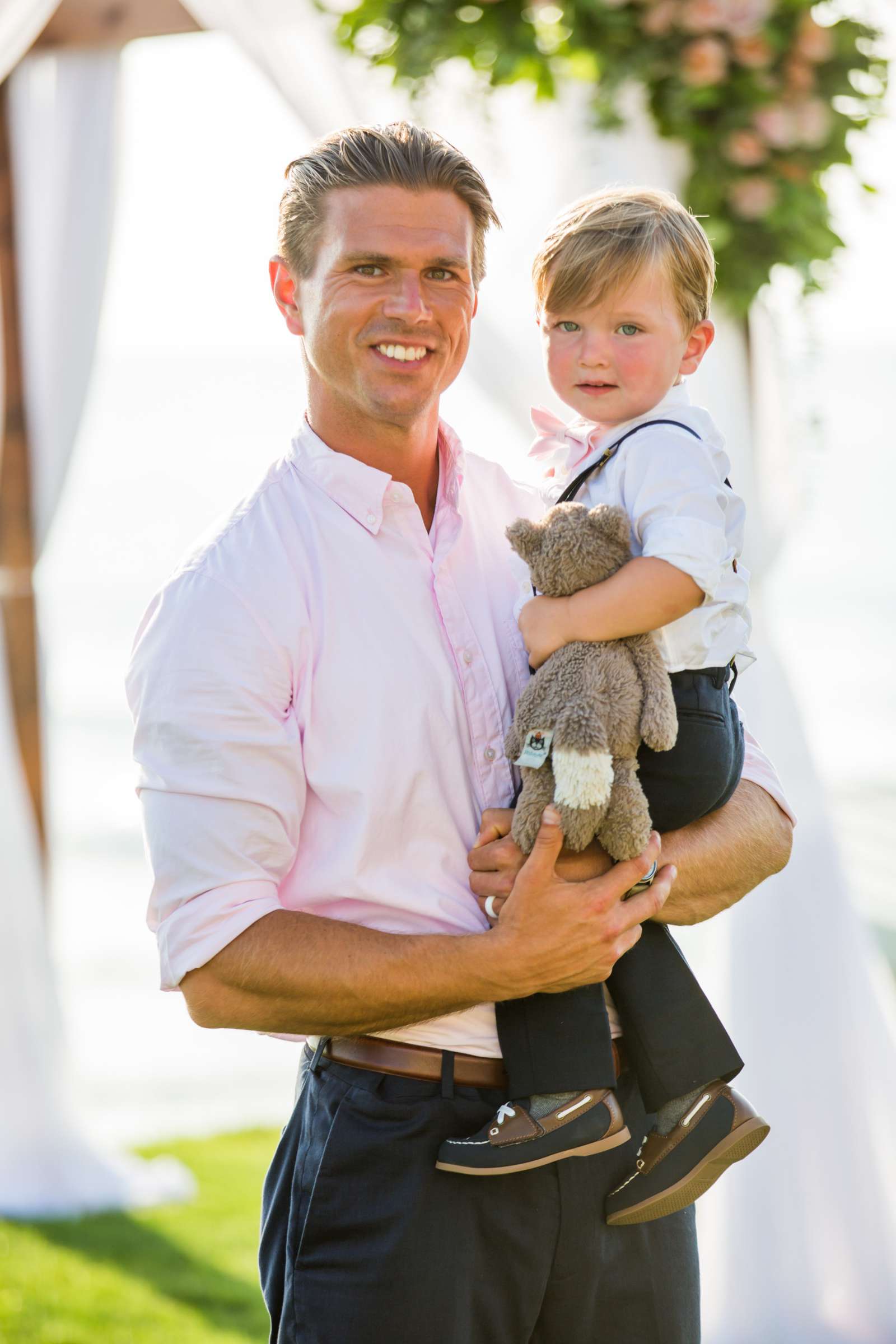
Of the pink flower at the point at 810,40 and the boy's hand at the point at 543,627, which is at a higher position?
the pink flower at the point at 810,40

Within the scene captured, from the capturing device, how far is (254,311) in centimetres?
2056

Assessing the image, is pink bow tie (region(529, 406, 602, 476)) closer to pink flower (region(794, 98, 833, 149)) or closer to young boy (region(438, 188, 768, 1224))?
Result: young boy (region(438, 188, 768, 1224))

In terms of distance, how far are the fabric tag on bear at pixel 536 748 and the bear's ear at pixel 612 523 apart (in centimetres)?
23

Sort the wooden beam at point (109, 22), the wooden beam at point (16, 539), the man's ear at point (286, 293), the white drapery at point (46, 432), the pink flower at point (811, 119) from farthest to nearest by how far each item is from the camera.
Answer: the wooden beam at point (16, 539) → the white drapery at point (46, 432) → the wooden beam at point (109, 22) → the pink flower at point (811, 119) → the man's ear at point (286, 293)

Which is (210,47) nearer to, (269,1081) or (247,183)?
(269,1081)

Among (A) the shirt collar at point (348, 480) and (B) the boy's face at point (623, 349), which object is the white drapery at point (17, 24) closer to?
(A) the shirt collar at point (348, 480)

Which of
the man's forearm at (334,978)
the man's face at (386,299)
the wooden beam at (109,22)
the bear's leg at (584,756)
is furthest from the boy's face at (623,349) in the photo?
the wooden beam at (109,22)

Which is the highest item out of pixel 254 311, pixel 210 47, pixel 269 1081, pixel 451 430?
pixel 254 311

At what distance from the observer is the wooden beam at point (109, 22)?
10.8 feet

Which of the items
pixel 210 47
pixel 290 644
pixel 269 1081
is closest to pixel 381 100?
pixel 210 47

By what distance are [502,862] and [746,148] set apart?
6.63 ft

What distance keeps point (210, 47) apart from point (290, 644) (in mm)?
2973

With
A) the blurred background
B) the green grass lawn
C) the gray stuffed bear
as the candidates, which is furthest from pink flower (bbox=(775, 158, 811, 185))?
the green grass lawn

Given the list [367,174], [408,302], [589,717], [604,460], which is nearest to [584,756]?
[589,717]
